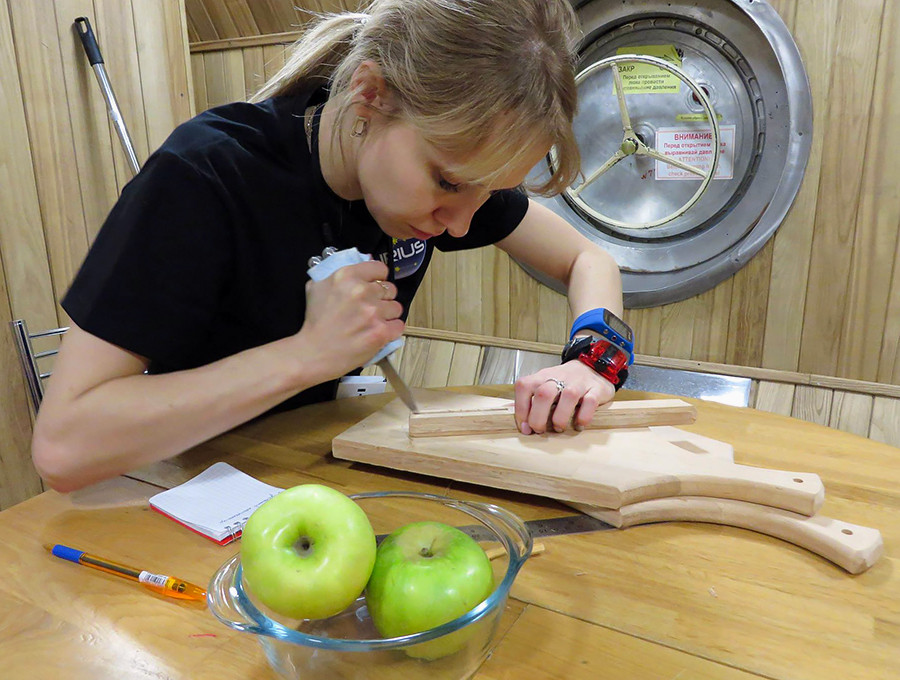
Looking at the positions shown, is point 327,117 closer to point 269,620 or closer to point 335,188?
point 335,188

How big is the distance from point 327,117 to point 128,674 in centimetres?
79

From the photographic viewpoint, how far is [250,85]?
2.72 metres

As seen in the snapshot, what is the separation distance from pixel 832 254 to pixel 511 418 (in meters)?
1.38

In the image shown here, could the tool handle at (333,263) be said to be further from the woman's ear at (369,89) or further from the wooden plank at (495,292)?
the wooden plank at (495,292)

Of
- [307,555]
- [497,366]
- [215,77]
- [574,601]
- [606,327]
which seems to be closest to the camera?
[307,555]

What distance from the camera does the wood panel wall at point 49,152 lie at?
191cm

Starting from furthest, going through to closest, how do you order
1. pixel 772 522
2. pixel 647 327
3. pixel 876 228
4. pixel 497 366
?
1. pixel 497 366
2. pixel 647 327
3. pixel 876 228
4. pixel 772 522

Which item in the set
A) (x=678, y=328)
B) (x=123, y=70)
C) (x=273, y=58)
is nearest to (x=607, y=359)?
(x=678, y=328)

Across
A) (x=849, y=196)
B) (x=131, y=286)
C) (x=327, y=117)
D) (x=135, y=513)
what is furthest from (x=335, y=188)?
(x=849, y=196)

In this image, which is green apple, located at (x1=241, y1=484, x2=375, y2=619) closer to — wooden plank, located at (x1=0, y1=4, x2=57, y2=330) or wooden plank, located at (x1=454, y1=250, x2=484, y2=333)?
wooden plank, located at (x1=0, y1=4, x2=57, y2=330)

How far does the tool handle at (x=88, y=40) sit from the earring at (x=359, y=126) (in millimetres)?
1515

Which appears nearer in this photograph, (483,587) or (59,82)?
(483,587)

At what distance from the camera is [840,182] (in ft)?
6.03

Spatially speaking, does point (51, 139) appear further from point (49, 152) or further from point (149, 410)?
point (149, 410)
